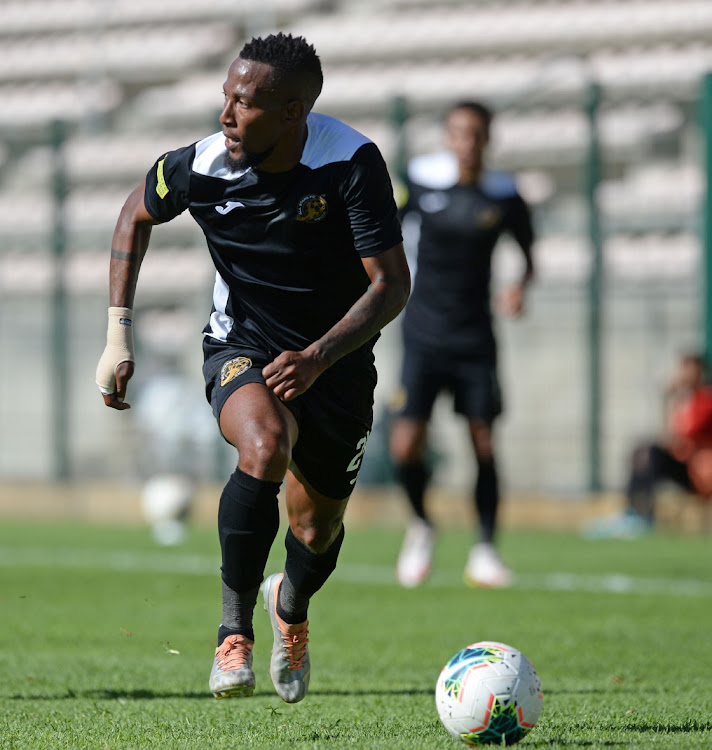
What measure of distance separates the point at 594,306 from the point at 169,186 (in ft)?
27.7

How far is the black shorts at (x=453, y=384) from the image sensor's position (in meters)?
8.37

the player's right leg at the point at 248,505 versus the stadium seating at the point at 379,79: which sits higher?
the stadium seating at the point at 379,79

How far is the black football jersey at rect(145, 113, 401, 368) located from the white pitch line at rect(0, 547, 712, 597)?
3842 mm

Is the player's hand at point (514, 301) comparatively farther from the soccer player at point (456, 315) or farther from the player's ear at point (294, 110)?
the player's ear at point (294, 110)

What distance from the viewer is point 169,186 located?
451cm

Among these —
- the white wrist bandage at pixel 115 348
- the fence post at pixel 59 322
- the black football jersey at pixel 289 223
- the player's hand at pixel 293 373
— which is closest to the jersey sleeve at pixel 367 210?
the black football jersey at pixel 289 223

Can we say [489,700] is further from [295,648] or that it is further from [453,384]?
[453,384]

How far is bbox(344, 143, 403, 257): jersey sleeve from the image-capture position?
14.3 feet

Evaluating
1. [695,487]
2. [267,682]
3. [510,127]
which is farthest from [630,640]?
[510,127]

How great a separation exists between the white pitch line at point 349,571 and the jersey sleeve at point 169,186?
4151mm

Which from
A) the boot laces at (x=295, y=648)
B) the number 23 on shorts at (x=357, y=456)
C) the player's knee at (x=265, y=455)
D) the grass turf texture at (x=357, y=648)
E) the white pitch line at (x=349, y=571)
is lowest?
the white pitch line at (x=349, y=571)

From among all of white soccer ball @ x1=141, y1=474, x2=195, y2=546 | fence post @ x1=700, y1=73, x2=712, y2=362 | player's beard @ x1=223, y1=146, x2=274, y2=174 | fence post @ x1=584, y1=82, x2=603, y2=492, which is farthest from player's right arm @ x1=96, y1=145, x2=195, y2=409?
fence post @ x1=584, y1=82, x2=603, y2=492

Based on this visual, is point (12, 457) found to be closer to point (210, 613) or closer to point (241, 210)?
point (210, 613)

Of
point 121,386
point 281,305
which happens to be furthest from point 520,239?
point 121,386
